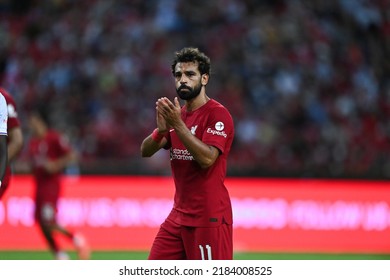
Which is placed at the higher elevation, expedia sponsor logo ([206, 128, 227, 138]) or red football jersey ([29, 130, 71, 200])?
expedia sponsor logo ([206, 128, 227, 138])

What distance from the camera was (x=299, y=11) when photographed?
1697 centimetres

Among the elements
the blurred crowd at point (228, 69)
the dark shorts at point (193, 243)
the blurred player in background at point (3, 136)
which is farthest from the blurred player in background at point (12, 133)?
the blurred crowd at point (228, 69)

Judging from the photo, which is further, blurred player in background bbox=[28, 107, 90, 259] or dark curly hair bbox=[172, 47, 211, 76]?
blurred player in background bbox=[28, 107, 90, 259]

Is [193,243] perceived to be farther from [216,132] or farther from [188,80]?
[188,80]

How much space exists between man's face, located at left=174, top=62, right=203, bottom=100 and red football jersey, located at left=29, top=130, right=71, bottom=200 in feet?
16.7

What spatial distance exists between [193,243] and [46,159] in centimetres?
517

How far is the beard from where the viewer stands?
543cm

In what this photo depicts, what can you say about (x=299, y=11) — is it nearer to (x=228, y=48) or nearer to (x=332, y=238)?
(x=228, y=48)

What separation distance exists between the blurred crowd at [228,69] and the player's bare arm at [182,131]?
8.00 m

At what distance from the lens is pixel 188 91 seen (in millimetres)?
5438

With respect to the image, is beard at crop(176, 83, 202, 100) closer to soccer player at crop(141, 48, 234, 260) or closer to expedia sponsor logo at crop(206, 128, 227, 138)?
soccer player at crop(141, 48, 234, 260)

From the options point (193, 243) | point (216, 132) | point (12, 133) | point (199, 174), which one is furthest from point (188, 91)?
point (12, 133)

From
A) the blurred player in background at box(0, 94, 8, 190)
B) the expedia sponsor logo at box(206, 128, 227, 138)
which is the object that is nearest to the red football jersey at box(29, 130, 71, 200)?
the blurred player in background at box(0, 94, 8, 190)

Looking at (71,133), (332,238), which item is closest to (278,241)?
(332,238)
